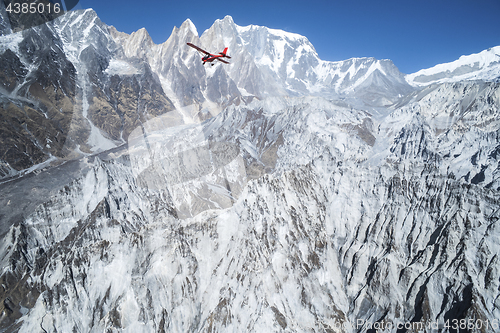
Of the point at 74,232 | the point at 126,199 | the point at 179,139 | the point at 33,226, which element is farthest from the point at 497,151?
the point at 179,139

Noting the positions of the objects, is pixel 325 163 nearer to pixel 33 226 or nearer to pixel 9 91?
pixel 33 226

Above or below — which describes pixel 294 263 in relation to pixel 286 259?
below

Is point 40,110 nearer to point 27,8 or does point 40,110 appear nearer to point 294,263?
point 27,8

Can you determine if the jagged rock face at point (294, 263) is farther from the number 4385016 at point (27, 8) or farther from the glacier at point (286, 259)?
the number 4385016 at point (27, 8)
